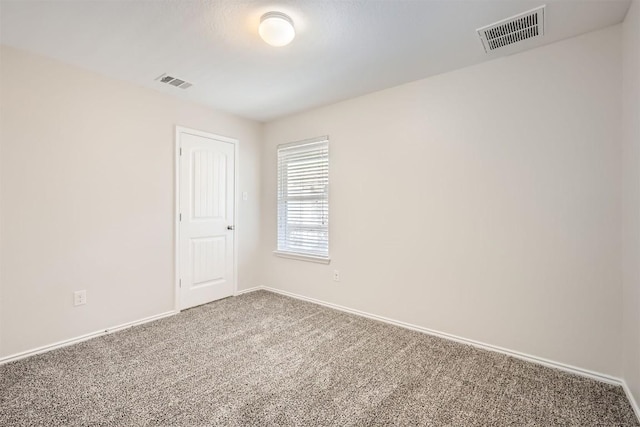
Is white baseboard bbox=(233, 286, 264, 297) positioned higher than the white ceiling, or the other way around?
the white ceiling

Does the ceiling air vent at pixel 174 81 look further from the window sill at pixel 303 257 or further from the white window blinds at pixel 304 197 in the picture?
the window sill at pixel 303 257

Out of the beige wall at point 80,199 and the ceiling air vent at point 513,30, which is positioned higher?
the ceiling air vent at point 513,30

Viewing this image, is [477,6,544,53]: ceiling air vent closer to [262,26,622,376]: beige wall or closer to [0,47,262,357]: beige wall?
[262,26,622,376]: beige wall

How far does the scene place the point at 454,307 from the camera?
263 centimetres

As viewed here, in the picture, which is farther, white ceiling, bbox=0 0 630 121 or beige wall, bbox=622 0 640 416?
white ceiling, bbox=0 0 630 121

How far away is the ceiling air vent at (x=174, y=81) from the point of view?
9.22 feet

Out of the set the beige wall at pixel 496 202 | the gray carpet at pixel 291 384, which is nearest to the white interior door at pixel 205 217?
the gray carpet at pixel 291 384

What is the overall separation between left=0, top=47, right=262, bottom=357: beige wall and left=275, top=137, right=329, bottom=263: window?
1.28 metres

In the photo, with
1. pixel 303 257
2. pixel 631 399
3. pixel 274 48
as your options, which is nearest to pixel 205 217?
pixel 303 257

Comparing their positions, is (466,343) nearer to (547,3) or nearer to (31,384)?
(547,3)

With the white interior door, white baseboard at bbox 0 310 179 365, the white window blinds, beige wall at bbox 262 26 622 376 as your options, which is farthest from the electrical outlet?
beige wall at bbox 262 26 622 376

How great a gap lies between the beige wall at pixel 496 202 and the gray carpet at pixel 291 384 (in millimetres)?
377

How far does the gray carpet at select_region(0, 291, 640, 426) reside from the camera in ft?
5.44

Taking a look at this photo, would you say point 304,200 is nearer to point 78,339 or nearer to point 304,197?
point 304,197
